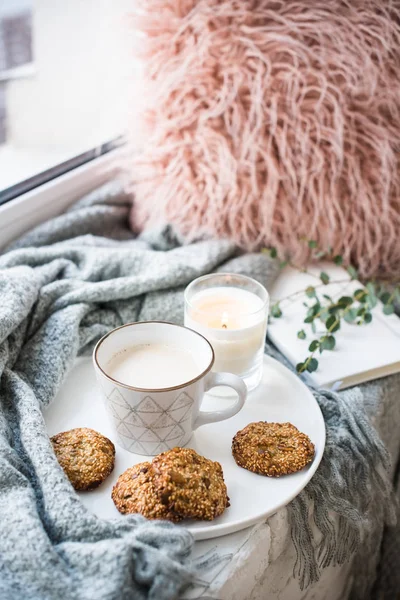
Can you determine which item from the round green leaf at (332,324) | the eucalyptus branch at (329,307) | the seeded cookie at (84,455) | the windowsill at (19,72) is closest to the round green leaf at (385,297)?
the eucalyptus branch at (329,307)

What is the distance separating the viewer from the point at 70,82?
1183 mm

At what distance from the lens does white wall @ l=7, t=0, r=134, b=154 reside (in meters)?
1.09

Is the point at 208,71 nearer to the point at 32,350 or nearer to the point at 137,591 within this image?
the point at 32,350

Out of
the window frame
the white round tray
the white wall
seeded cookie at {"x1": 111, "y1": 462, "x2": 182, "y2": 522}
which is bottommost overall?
the white round tray

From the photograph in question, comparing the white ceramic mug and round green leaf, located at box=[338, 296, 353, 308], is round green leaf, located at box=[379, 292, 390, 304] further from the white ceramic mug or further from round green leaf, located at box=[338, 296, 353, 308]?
the white ceramic mug

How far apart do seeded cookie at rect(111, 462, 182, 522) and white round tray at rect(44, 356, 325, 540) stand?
0.04ft

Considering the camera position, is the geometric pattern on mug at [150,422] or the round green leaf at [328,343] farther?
the round green leaf at [328,343]

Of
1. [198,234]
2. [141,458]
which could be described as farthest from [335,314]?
[141,458]

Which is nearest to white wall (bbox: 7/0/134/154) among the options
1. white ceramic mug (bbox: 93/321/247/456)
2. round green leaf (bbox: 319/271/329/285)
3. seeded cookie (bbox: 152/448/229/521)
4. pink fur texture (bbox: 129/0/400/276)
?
pink fur texture (bbox: 129/0/400/276)

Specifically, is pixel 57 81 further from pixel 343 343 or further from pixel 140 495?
pixel 140 495

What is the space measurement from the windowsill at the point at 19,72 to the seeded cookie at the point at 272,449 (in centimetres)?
81

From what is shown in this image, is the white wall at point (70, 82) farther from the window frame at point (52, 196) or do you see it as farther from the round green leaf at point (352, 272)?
the round green leaf at point (352, 272)

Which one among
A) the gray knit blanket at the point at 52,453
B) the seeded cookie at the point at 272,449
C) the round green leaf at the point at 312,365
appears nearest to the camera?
the gray knit blanket at the point at 52,453

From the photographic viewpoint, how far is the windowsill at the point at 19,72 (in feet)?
3.40
